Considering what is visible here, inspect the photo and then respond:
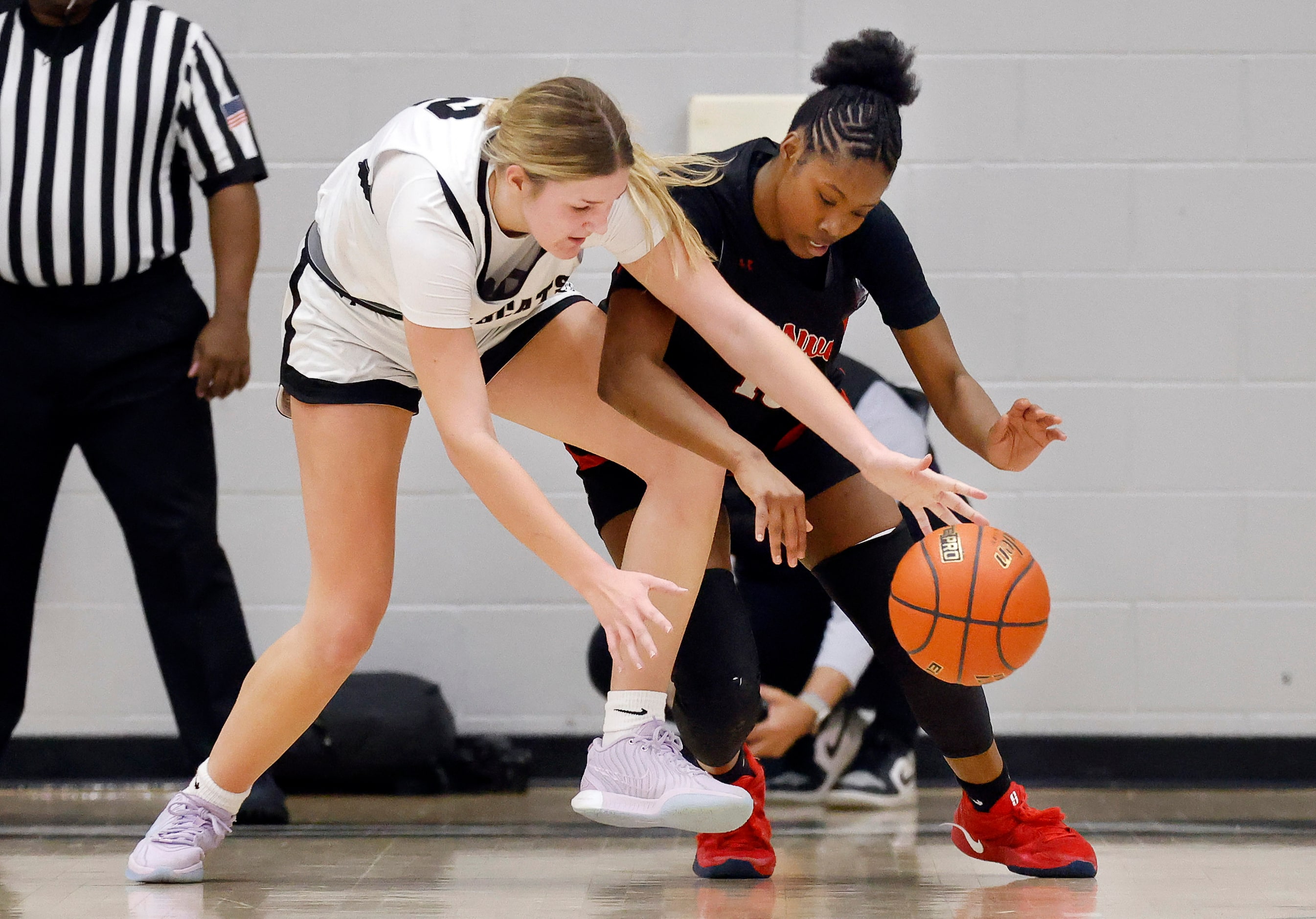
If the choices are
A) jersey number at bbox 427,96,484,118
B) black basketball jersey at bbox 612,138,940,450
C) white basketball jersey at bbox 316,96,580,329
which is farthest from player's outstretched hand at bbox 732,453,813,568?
jersey number at bbox 427,96,484,118

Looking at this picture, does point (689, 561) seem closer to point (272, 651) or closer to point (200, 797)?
point (272, 651)

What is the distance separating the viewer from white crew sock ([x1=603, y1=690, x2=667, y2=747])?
2225 mm

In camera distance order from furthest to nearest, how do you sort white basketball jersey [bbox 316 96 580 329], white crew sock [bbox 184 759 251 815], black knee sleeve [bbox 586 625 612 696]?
1. black knee sleeve [bbox 586 625 612 696]
2. white crew sock [bbox 184 759 251 815]
3. white basketball jersey [bbox 316 96 580 329]

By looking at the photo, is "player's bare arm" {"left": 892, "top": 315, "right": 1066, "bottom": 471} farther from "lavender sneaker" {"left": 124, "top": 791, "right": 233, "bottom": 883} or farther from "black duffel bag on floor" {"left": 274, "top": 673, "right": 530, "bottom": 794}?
"black duffel bag on floor" {"left": 274, "top": 673, "right": 530, "bottom": 794}

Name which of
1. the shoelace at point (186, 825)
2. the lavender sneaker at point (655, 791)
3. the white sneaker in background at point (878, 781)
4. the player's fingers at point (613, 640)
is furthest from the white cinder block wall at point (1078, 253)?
the player's fingers at point (613, 640)

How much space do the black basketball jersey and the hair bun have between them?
206 millimetres

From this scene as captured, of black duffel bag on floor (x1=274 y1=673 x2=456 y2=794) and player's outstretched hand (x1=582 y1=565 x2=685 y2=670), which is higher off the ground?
player's outstretched hand (x1=582 y1=565 x2=685 y2=670)

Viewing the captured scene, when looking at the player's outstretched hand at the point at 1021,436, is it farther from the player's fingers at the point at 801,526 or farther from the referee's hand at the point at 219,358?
the referee's hand at the point at 219,358

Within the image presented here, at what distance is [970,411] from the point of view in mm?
2441

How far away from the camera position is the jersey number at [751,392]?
2.46 m

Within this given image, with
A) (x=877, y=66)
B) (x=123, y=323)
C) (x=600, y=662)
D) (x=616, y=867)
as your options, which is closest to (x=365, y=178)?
(x=877, y=66)

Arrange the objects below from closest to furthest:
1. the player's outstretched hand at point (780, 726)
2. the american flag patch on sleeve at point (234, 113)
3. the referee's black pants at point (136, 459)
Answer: the referee's black pants at point (136, 459) → the american flag patch on sleeve at point (234, 113) → the player's outstretched hand at point (780, 726)

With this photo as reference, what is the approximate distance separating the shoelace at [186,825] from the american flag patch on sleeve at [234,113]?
5.31 ft

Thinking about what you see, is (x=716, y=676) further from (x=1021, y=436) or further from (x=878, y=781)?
(x=878, y=781)
